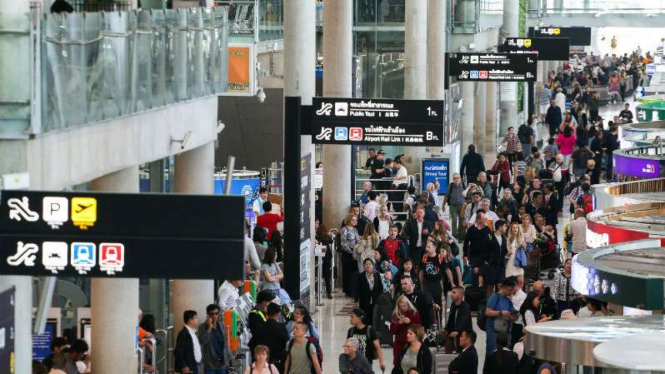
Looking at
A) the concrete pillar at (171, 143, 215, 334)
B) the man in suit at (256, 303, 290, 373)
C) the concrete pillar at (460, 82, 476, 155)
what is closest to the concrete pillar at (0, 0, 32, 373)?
the man in suit at (256, 303, 290, 373)

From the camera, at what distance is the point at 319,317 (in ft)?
80.5

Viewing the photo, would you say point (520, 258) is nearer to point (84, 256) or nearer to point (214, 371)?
point (214, 371)

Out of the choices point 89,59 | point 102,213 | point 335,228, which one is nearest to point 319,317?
point 335,228

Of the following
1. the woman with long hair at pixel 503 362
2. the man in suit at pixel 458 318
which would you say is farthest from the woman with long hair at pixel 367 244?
the woman with long hair at pixel 503 362

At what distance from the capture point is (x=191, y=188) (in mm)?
19250

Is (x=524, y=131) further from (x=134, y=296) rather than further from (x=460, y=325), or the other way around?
(x=134, y=296)

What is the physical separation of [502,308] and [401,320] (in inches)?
51.3

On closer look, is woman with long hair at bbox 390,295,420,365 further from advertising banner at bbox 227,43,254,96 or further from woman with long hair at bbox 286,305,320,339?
advertising banner at bbox 227,43,254,96

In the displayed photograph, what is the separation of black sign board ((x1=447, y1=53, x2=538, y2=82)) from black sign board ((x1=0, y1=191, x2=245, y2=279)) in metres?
27.6

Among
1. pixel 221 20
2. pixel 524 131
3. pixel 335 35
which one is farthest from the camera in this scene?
pixel 524 131

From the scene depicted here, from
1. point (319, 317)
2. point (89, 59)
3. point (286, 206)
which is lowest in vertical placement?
point (319, 317)

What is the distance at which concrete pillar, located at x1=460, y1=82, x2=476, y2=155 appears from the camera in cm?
4400

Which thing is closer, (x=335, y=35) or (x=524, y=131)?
(x=335, y=35)

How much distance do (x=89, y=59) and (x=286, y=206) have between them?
32.2ft
